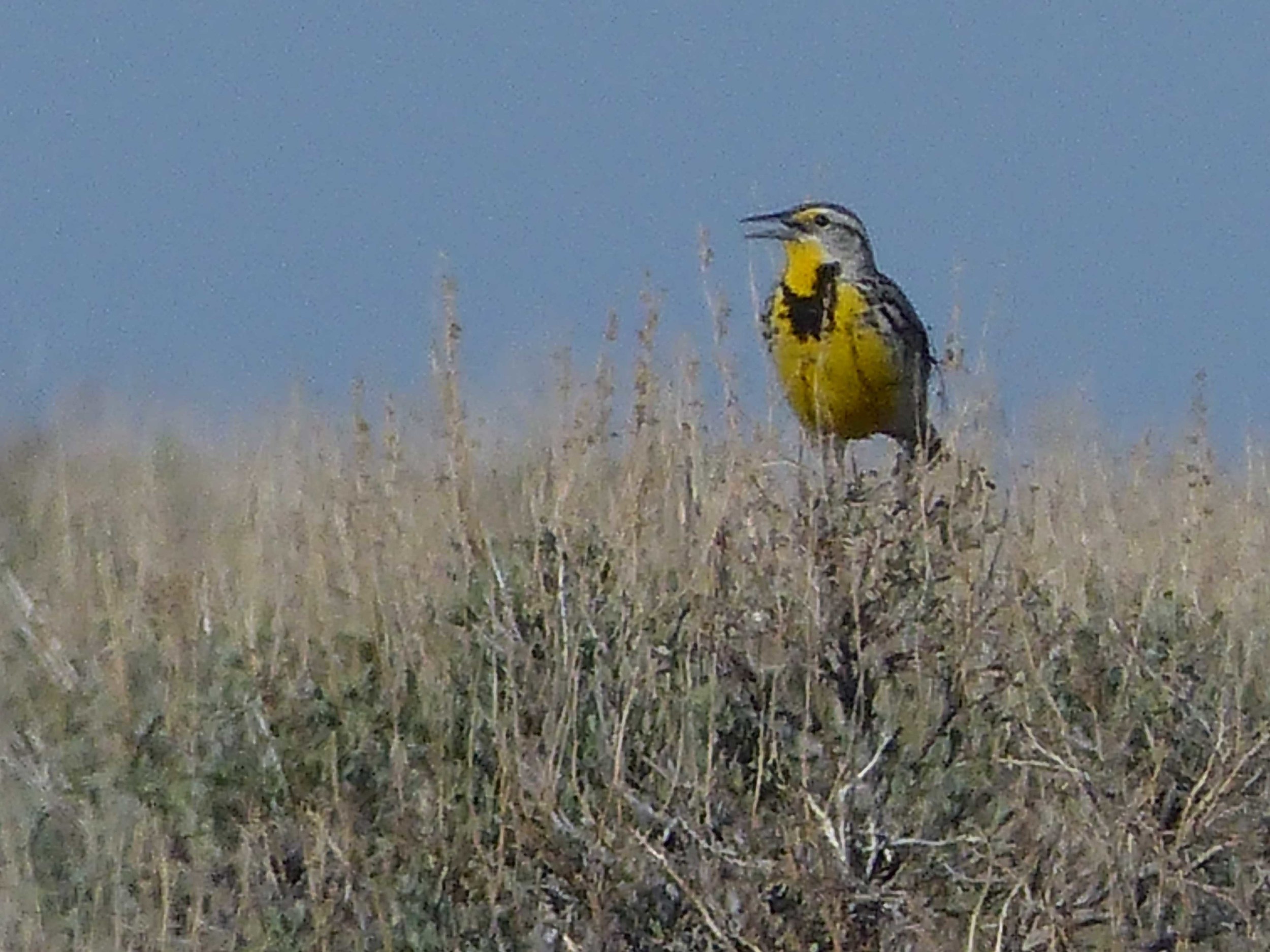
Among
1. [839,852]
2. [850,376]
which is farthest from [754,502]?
[850,376]

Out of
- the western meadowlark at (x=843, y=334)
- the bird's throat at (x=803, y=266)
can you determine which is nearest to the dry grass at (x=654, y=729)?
the western meadowlark at (x=843, y=334)

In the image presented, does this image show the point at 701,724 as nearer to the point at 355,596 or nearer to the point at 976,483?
the point at 976,483

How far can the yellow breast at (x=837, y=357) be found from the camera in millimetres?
5957

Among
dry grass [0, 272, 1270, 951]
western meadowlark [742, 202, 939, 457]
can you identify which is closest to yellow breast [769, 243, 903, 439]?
western meadowlark [742, 202, 939, 457]

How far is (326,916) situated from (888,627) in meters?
1.03

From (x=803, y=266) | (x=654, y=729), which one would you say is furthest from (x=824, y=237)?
(x=654, y=729)

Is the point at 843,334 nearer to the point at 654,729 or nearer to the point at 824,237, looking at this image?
the point at 824,237

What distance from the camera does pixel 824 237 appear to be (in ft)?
20.2

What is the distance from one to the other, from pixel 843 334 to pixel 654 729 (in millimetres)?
1841

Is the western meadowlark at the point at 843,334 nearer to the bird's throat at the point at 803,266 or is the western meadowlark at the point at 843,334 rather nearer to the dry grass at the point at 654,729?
the bird's throat at the point at 803,266

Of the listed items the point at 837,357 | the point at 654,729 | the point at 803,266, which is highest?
→ the point at 803,266

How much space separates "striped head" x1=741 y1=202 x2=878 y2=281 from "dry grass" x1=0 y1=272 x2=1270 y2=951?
0.80 meters

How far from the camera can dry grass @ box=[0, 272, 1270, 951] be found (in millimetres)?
3906

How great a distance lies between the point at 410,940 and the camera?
388 centimetres
